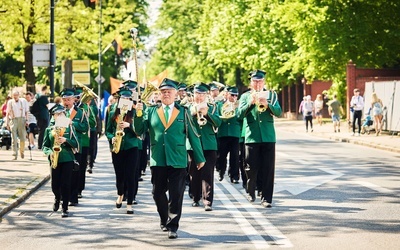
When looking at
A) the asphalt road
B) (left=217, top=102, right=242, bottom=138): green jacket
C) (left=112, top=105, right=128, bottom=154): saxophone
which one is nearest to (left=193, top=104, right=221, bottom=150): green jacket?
the asphalt road

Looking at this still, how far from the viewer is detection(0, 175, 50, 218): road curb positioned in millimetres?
14219

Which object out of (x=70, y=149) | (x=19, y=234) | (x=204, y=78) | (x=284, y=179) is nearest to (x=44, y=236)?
(x=19, y=234)

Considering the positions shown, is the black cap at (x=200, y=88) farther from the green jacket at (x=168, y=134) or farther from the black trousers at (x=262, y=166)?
the green jacket at (x=168, y=134)

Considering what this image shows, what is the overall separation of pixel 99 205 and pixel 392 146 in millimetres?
17055

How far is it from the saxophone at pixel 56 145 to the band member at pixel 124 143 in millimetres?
777

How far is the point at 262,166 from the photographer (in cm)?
1464

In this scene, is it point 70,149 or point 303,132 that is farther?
point 303,132

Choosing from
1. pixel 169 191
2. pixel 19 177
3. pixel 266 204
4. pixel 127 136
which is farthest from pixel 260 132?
pixel 19 177

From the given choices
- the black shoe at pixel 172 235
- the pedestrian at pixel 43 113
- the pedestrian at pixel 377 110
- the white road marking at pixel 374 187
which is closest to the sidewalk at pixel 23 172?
the pedestrian at pixel 43 113

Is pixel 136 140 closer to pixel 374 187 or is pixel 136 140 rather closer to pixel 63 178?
pixel 63 178

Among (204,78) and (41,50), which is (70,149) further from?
(204,78)

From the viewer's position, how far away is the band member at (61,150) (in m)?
13.7

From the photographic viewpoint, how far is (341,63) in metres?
46.9

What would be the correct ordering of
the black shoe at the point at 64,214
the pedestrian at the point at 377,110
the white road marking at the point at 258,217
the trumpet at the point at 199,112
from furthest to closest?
the pedestrian at the point at 377,110, the black shoe at the point at 64,214, the trumpet at the point at 199,112, the white road marking at the point at 258,217
